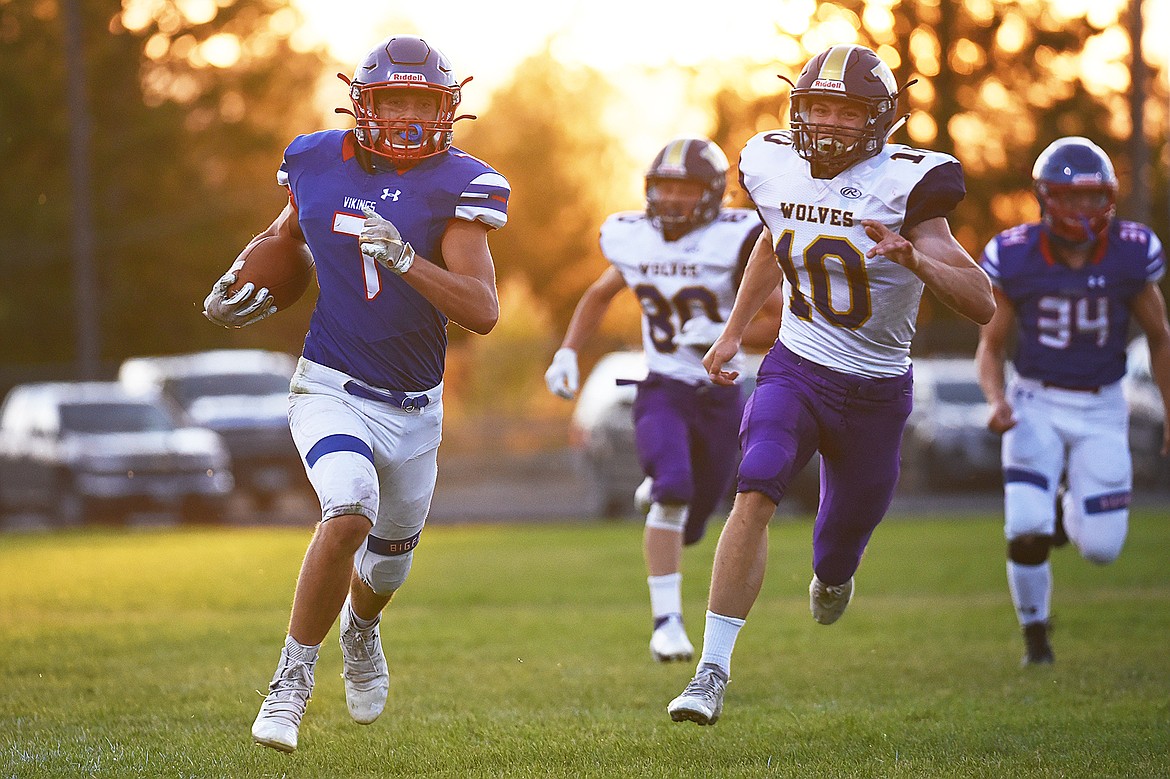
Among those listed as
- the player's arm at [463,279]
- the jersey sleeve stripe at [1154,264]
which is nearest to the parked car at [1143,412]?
the jersey sleeve stripe at [1154,264]

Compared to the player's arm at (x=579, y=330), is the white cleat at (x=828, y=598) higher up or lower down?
lower down

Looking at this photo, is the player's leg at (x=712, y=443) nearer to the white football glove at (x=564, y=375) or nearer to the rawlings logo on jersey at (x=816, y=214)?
the white football glove at (x=564, y=375)

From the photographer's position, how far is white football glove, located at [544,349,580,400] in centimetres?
768

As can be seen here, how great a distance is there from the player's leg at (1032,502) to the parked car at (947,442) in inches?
440

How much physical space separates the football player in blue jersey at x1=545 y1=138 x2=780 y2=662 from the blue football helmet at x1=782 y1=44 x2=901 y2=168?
2030mm

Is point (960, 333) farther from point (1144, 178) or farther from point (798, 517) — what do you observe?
point (798, 517)

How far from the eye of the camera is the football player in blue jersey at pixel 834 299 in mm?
5145

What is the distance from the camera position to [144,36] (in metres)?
28.6

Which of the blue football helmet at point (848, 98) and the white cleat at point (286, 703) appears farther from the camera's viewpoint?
the blue football helmet at point (848, 98)

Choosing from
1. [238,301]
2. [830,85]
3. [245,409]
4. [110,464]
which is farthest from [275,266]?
[245,409]

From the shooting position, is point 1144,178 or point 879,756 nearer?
point 879,756

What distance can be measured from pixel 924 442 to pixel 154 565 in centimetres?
979

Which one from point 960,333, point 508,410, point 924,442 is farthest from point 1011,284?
point 508,410

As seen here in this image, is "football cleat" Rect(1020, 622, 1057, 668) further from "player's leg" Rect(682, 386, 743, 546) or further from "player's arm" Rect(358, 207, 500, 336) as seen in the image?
"player's arm" Rect(358, 207, 500, 336)
